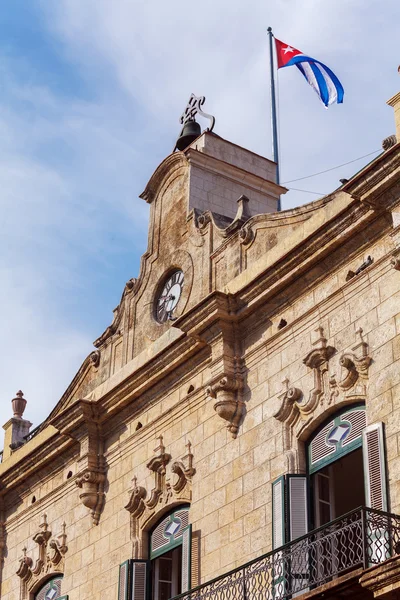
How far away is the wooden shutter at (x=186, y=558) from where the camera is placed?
1808 centimetres

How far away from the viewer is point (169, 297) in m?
21.5

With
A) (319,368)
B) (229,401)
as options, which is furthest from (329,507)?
(229,401)

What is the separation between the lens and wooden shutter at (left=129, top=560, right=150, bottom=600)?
19177mm

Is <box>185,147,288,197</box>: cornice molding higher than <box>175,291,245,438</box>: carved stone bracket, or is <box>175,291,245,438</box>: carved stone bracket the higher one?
<box>185,147,288,197</box>: cornice molding

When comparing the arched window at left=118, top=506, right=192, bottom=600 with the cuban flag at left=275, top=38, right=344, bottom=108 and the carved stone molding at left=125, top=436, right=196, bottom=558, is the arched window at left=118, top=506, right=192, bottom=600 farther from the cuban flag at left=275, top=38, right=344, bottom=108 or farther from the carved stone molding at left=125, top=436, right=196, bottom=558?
the cuban flag at left=275, top=38, right=344, bottom=108

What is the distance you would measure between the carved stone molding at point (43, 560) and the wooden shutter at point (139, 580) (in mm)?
2705

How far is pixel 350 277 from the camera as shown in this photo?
55.8ft

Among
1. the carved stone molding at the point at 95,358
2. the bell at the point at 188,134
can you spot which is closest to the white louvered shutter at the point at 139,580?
the carved stone molding at the point at 95,358

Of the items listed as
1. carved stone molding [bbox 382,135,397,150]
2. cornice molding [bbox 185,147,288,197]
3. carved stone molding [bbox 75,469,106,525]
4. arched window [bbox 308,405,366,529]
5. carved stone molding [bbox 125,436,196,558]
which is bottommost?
arched window [bbox 308,405,366,529]

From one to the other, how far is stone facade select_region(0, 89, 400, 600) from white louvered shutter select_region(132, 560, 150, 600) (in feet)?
0.89

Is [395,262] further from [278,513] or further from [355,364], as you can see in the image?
[278,513]

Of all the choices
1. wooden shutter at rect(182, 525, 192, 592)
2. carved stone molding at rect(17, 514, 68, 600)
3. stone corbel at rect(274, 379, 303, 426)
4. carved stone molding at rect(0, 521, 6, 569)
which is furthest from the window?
carved stone molding at rect(0, 521, 6, 569)

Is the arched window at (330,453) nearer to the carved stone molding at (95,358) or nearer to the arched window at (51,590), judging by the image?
the arched window at (51,590)

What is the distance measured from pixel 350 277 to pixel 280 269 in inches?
51.2
